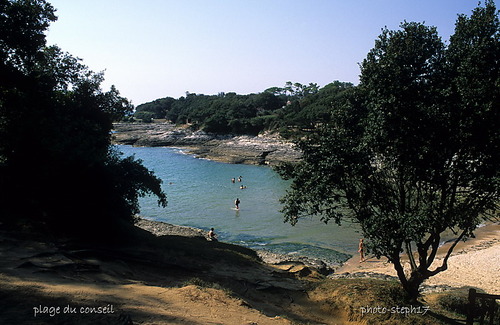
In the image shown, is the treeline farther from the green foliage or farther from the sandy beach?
the green foliage

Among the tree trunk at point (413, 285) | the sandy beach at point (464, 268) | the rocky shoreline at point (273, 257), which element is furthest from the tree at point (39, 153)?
the sandy beach at point (464, 268)

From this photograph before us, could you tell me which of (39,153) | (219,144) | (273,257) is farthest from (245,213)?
(219,144)

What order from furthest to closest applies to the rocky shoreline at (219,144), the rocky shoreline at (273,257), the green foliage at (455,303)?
the rocky shoreline at (219,144) < the rocky shoreline at (273,257) < the green foliage at (455,303)

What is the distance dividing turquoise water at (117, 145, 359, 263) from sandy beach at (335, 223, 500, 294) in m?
2.36

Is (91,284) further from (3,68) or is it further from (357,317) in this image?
(3,68)

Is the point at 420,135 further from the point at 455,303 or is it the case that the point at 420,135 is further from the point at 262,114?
the point at 262,114

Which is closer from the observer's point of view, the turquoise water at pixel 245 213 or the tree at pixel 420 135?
the tree at pixel 420 135

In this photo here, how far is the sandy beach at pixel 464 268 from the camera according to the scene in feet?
61.2

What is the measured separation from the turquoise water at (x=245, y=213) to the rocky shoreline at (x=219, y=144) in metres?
8.70

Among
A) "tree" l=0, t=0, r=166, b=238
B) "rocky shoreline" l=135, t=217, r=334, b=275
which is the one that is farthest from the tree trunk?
"tree" l=0, t=0, r=166, b=238

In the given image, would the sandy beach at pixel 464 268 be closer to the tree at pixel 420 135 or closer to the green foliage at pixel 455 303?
the green foliage at pixel 455 303

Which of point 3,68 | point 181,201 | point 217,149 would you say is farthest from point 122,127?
point 3,68

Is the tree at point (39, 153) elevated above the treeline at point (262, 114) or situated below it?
below

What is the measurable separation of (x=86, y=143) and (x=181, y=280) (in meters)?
7.39
